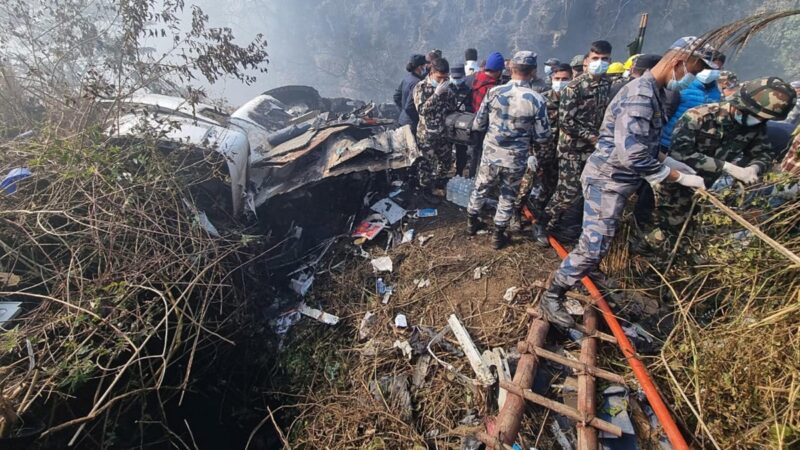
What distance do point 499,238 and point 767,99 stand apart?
2.26 m

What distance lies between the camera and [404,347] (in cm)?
296

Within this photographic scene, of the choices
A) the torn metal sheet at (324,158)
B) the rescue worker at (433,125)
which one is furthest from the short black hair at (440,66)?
the torn metal sheet at (324,158)

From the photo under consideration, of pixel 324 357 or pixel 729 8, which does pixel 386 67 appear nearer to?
pixel 729 8

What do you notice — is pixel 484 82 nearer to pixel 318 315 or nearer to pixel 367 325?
pixel 367 325

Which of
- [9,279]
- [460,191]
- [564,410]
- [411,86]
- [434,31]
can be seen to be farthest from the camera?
[434,31]

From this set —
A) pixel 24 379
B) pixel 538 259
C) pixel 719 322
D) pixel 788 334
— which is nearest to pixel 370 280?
pixel 538 259

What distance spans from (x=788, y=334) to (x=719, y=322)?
2.11 feet

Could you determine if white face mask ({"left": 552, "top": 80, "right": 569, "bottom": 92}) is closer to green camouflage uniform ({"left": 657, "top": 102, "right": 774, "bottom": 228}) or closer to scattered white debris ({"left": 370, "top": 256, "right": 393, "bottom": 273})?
green camouflage uniform ({"left": 657, "top": 102, "right": 774, "bottom": 228})

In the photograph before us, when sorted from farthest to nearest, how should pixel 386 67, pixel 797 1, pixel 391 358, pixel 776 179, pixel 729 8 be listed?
pixel 386 67 → pixel 729 8 → pixel 797 1 → pixel 391 358 → pixel 776 179

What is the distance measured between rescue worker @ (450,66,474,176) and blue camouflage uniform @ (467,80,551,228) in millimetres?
1178

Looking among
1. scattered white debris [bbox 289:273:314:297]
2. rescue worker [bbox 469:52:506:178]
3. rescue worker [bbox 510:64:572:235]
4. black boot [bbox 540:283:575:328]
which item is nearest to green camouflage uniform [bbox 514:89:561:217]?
rescue worker [bbox 510:64:572:235]

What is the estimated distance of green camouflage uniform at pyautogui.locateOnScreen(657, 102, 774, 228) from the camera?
107 inches

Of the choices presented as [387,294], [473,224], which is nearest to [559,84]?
[473,224]

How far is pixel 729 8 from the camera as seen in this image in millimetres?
14070
